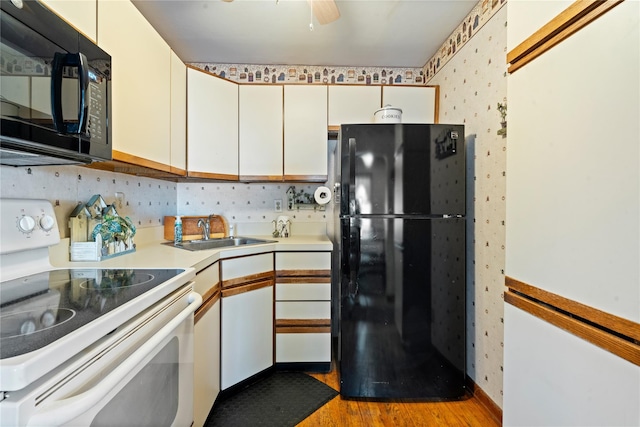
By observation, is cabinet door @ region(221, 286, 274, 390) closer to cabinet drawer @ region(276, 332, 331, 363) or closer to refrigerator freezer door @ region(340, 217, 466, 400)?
cabinet drawer @ region(276, 332, 331, 363)

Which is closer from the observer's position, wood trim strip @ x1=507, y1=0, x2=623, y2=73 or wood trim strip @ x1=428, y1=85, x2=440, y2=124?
wood trim strip @ x1=507, y1=0, x2=623, y2=73

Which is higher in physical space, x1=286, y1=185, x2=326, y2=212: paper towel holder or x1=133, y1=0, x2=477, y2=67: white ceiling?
x1=133, y1=0, x2=477, y2=67: white ceiling

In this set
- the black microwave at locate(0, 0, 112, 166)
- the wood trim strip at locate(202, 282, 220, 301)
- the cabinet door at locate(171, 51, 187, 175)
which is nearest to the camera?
the black microwave at locate(0, 0, 112, 166)

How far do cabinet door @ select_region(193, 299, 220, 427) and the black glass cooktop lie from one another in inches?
18.7

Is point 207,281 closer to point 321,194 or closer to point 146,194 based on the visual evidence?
point 146,194

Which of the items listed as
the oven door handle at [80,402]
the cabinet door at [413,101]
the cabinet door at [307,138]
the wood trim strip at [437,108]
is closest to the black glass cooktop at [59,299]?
the oven door handle at [80,402]

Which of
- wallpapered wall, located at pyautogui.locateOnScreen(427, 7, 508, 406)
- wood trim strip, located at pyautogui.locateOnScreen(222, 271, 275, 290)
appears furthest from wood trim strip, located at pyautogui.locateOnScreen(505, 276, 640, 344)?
wood trim strip, located at pyautogui.locateOnScreen(222, 271, 275, 290)

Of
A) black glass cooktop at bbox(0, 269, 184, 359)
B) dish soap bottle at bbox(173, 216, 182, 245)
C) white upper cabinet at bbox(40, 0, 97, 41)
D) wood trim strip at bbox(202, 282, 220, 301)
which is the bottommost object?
wood trim strip at bbox(202, 282, 220, 301)

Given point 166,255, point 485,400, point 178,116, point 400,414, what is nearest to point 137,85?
point 178,116

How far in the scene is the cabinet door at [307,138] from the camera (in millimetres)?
2252

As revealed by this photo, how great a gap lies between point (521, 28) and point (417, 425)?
6.05 ft

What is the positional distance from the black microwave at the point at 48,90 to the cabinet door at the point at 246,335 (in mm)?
1120

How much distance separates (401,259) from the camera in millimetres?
1754

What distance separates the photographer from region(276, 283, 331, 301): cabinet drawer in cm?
202
